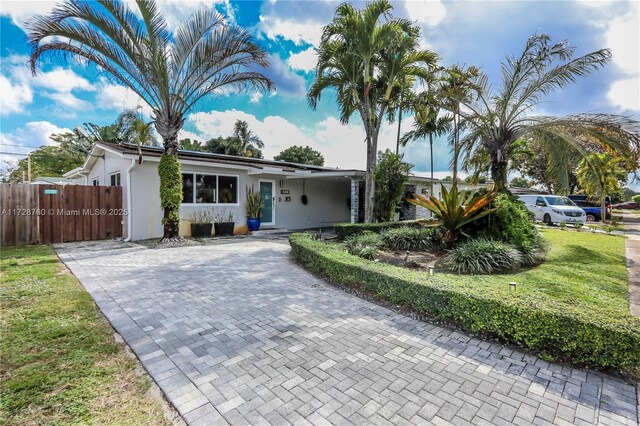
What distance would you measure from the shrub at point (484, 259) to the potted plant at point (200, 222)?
8.03 metres

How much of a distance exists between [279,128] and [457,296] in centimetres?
1739

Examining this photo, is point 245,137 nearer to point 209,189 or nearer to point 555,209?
point 209,189

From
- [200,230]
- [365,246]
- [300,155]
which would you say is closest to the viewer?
[365,246]

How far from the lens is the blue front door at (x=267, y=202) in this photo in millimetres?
13037

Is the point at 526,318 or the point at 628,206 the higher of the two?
the point at 628,206

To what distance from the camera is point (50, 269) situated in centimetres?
590

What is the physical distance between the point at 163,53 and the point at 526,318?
384 inches

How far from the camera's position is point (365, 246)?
7398mm

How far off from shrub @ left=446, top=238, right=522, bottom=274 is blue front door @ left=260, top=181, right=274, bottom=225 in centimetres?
861

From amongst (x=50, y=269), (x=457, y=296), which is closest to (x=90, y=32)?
(x=50, y=269)

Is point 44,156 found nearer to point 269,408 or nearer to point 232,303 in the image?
point 232,303

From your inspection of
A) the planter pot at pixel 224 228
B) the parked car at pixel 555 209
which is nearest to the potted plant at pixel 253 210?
the planter pot at pixel 224 228

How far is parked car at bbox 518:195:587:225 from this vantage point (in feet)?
51.1

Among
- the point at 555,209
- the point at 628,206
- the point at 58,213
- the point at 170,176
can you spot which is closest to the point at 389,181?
the point at 170,176
